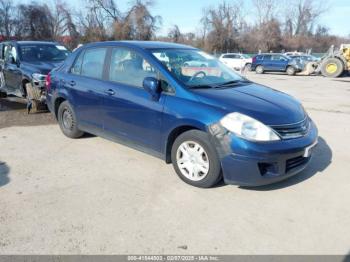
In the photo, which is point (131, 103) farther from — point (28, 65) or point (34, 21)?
point (34, 21)

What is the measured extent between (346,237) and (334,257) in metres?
0.37

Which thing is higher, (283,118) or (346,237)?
(283,118)

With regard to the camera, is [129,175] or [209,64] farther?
[209,64]

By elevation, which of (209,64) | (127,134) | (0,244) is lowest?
(0,244)

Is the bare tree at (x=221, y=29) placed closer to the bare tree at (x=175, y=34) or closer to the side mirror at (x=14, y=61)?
the bare tree at (x=175, y=34)

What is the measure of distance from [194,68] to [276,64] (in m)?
22.7

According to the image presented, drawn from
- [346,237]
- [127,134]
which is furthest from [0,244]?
[346,237]

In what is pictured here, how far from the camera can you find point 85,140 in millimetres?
5949

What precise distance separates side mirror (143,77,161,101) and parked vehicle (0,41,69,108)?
175 inches

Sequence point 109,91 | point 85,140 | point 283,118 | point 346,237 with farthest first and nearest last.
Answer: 1. point 85,140
2. point 109,91
3. point 283,118
4. point 346,237

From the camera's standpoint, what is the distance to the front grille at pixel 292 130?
12.2ft

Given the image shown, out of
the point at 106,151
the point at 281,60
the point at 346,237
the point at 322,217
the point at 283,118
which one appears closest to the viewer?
the point at 346,237

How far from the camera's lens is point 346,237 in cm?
313

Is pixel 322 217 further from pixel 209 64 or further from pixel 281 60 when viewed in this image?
pixel 281 60
